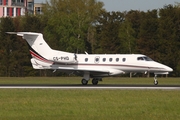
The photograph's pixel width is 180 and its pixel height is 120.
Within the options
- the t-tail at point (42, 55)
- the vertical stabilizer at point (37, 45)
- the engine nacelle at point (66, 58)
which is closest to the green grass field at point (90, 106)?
the engine nacelle at point (66, 58)

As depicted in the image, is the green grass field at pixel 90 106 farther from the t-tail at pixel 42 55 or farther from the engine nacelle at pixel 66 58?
the t-tail at pixel 42 55

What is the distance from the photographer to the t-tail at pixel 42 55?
50625 mm

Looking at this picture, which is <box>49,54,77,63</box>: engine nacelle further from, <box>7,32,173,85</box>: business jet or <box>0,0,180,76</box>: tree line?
<box>0,0,180,76</box>: tree line

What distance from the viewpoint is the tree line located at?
3371 inches

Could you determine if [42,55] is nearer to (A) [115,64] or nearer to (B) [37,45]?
(B) [37,45]

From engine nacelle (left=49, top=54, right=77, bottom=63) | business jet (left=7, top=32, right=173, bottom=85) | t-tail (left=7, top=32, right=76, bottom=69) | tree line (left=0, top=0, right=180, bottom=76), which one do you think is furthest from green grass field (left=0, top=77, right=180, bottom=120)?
tree line (left=0, top=0, right=180, bottom=76)

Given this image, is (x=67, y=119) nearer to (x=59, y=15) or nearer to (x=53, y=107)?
(x=53, y=107)

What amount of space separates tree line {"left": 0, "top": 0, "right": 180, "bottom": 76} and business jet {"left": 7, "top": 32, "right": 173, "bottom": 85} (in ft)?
104

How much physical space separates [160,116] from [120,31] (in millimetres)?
68495

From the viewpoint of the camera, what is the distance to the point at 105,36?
300 feet

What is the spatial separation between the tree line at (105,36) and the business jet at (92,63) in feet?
104

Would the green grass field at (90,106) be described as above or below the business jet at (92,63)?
below

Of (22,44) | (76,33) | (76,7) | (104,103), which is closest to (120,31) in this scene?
(76,33)

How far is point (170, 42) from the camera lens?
8519cm
